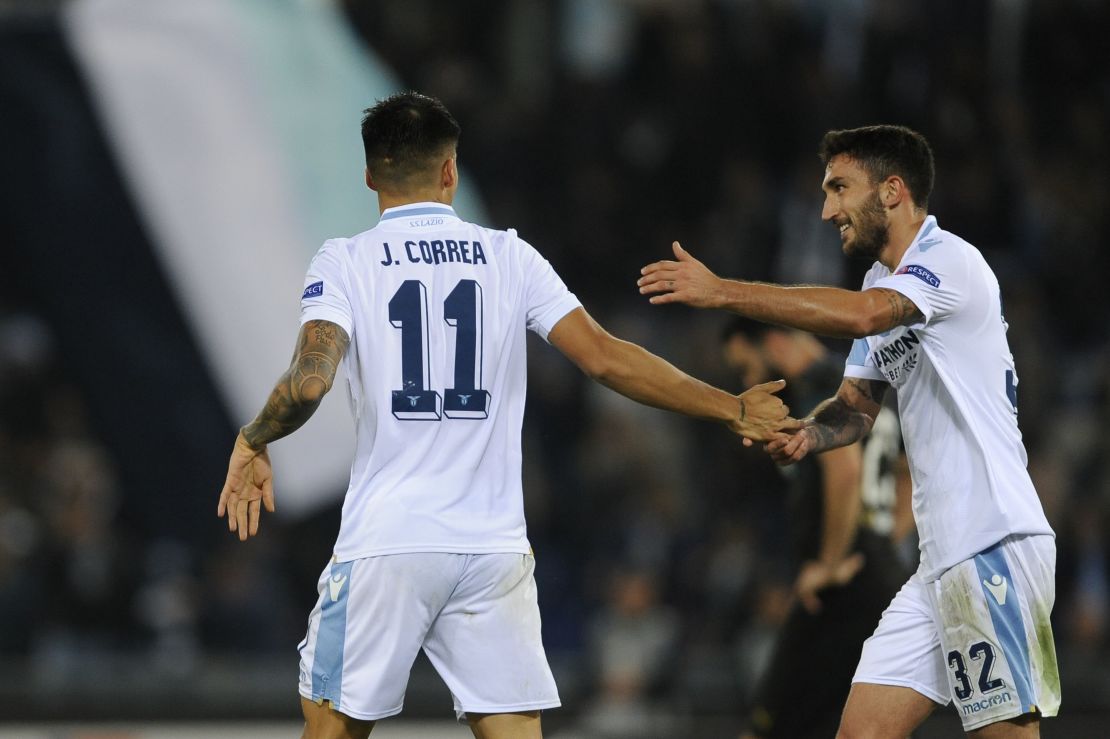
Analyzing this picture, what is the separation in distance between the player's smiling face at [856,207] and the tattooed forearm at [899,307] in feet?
1.23

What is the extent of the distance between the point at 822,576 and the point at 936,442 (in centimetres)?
170

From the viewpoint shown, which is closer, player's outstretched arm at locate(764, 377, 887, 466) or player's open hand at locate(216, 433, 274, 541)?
player's open hand at locate(216, 433, 274, 541)

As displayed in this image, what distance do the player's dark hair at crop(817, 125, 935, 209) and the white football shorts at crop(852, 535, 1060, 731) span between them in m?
1.19

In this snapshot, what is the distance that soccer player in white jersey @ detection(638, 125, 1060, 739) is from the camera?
474 cm

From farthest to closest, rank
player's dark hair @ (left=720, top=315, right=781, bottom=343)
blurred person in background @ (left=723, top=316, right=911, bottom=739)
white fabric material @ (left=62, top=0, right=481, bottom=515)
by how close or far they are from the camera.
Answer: white fabric material @ (left=62, top=0, right=481, bottom=515) → player's dark hair @ (left=720, top=315, right=781, bottom=343) → blurred person in background @ (left=723, top=316, right=911, bottom=739)

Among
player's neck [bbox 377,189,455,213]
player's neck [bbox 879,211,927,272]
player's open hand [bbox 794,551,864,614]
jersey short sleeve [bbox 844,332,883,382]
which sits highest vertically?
player's neck [bbox 377,189,455,213]

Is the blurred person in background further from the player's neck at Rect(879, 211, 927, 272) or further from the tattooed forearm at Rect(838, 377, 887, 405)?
the player's neck at Rect(879, 211, 927, 272)

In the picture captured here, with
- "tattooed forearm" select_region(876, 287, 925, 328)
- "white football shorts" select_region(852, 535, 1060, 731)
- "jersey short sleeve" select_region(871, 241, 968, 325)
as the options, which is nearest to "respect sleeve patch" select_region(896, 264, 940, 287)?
"jersey short sleeve" select_region(871, 241, 968, 325)

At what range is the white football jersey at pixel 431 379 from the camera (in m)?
4.55

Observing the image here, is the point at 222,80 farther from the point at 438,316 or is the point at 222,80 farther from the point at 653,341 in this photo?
the point at 438,316

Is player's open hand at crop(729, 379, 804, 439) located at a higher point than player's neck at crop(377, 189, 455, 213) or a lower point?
lower

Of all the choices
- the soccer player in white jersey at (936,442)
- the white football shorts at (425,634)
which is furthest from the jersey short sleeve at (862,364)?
the white football shorts at (425,634)

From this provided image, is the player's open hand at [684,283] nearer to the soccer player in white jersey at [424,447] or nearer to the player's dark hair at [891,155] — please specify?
the soccer player in white jersey at [424,447]

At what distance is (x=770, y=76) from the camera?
516 inches
